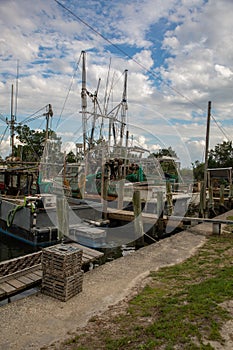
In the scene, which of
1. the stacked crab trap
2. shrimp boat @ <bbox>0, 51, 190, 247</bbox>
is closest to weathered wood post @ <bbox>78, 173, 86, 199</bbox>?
shrimp boat @ <bbox>0, 51, 190, 247</bbox>

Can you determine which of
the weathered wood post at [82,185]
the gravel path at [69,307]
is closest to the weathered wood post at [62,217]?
the weathered wood post at [82,185]

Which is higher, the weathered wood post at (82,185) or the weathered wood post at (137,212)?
the weathered wood post at (82,185)

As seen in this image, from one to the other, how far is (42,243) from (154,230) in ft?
15.9

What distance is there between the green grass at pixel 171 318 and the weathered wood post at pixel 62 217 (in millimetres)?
6041

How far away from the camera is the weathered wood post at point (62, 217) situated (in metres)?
11.6

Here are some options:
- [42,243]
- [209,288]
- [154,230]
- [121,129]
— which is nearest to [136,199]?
[154,230]

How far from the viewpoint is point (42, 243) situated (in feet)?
39.9

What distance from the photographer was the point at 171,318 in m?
4.15

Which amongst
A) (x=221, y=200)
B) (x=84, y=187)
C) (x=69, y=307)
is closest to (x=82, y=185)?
(x=84, y=187)

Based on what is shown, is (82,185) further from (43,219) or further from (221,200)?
(221,200)

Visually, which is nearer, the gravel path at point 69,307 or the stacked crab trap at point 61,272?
the gravel path at point 69,307

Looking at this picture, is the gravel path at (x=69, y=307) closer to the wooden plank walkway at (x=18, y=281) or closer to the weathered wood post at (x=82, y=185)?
the wooden plank walkway at (x=18, y=281)

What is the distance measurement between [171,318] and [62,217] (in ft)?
26.6

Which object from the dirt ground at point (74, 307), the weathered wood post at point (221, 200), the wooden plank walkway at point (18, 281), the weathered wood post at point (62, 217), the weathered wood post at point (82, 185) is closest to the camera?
the dirt ground at point (74, 307)
